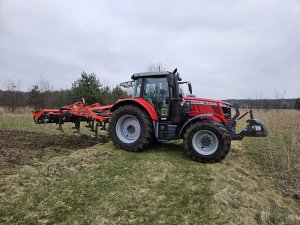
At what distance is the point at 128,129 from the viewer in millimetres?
8047

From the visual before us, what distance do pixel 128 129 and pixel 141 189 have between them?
303 centimetres

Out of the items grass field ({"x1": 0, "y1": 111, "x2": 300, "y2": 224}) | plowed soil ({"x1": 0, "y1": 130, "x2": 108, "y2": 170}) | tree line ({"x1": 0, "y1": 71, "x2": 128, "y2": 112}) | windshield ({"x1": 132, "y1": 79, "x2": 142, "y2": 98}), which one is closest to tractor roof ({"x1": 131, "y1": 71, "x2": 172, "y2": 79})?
windshield ({"x1": 132, "y1": 79, "x2": 142, "y2": 98})

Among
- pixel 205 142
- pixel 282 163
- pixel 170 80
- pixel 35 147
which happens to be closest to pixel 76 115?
pixel 35 147

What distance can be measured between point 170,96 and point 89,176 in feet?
10.1

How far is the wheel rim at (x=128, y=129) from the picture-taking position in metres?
7.92

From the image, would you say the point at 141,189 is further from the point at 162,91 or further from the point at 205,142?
the point at 162,91

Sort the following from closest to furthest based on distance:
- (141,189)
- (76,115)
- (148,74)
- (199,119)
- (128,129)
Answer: (141,189)
(199,119)
(148,74)
(128,129)
(76,115)

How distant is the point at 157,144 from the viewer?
8.73 m

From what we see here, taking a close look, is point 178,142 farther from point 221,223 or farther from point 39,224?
point 39,224

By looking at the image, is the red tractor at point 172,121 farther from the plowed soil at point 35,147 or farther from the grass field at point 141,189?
the plowed soil at point 35,147

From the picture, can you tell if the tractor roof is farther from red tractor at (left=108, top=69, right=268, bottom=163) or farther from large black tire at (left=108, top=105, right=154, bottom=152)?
large black tire at (left=108, top=105, right=154, bottom=152)

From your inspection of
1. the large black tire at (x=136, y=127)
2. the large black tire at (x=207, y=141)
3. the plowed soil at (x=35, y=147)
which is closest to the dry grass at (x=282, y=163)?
the large black tire at (x=207, y=141)

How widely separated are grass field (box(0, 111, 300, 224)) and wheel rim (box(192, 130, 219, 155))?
38cm

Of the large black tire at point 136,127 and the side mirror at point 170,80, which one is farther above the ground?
the side mirror at point 170,80
